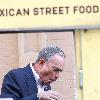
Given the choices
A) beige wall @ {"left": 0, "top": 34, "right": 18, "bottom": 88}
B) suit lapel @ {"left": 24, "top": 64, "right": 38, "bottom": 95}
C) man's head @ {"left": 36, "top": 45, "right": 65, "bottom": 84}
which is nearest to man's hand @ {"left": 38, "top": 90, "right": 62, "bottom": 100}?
suit lapel @ {"left": 24, "top": 64, "right": 38, "bottom": 95}

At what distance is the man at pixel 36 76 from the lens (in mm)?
2398

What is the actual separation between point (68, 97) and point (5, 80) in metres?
0.45

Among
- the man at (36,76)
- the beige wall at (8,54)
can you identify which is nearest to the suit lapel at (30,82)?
the man at (36,76)

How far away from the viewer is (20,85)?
8.05 feet

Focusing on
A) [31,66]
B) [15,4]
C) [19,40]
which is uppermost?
[15,4]

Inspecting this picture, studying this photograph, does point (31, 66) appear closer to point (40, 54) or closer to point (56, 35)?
point (40, 54)

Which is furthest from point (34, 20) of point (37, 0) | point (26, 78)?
point (26, 78)

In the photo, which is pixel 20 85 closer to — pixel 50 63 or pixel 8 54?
pixel 50 63

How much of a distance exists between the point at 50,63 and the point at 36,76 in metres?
0.14

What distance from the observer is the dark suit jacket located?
236cm

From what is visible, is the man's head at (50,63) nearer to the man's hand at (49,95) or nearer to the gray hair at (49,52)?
the gray hair at (49,52)

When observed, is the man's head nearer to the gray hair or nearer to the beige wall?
the gray hair

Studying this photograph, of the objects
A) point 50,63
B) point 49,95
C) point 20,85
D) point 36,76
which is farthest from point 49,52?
point 49,95

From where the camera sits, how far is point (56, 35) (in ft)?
7.82
